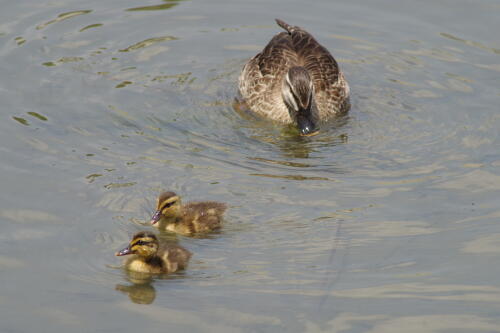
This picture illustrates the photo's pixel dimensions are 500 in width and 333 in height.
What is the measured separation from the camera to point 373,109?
Answer: 9789mm

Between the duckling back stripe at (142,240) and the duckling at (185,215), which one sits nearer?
the duckling back stripe at (142,240)

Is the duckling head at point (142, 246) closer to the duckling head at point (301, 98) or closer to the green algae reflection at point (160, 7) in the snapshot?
the duckling head at point (301, 98)

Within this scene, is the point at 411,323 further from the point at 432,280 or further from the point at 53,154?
the point at 53,154

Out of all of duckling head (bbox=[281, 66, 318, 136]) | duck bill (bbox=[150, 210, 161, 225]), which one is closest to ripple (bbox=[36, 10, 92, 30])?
duckling head (bbox=[281, 66, 318, 136])

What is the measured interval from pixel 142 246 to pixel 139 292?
1.05ft

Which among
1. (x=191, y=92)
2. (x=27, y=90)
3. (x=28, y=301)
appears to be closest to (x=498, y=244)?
(x=28, y=301)

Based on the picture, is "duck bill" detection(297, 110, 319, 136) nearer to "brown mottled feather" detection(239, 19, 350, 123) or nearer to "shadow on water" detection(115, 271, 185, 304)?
"brown mottled feather" detection(239, 19, 350, 123)

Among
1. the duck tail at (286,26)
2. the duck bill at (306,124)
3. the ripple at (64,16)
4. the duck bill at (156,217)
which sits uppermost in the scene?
the duck tail at (286,26)

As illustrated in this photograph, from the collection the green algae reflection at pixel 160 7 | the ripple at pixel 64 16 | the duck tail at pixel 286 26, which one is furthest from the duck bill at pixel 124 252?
the green algae reflection at pixel 160 7

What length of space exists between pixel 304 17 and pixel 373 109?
244cm

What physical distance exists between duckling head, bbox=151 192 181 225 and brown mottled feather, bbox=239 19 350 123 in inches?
124

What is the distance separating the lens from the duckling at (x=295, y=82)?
965 centimetres

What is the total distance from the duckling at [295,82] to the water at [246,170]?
230mm

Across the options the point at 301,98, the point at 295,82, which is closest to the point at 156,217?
the point at 301,98
